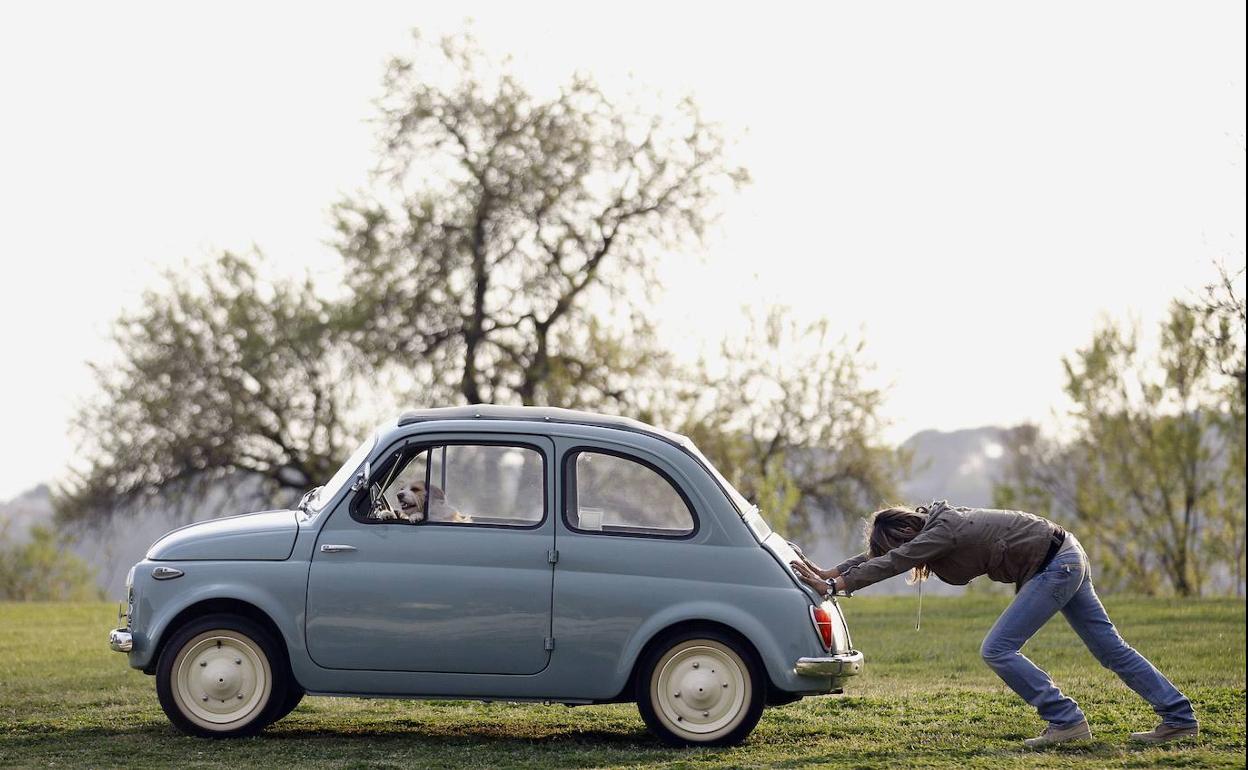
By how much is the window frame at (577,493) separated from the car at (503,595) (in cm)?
1

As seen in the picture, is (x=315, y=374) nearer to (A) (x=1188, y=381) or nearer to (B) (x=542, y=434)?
(A) (x=1188, y=381)

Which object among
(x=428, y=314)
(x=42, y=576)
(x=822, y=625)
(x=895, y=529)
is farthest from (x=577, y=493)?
(x=42, y=576)

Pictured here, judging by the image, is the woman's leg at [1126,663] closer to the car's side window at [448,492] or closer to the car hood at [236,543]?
the car's side window at [448,492]

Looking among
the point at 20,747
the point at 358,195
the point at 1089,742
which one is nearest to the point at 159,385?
the point at 358,195

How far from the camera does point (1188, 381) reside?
35.3 metres

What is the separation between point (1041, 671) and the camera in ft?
30.1

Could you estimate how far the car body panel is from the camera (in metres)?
9.04

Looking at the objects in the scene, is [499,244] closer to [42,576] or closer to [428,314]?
[428,314]

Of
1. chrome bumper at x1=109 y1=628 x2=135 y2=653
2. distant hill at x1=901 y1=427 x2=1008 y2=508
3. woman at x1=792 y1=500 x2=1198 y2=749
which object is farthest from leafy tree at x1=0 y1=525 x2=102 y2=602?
distant hill at x1=901 y1=427 x2=1008 y2=508

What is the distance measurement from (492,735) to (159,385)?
27.7m

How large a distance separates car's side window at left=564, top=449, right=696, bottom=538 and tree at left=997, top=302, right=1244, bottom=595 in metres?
28.1

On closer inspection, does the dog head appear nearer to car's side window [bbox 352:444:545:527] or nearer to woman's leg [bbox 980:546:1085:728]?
car's side window [bbox 352:444:545:527]

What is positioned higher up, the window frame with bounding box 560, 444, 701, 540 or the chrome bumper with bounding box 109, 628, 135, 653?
the window frame with bounding box 560, 444, 701, 540

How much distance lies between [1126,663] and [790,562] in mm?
2078
